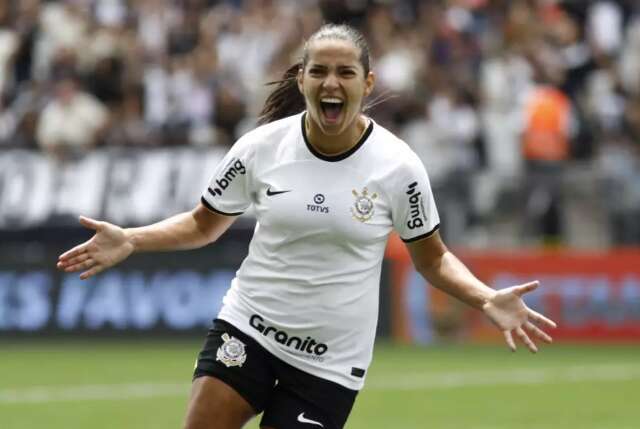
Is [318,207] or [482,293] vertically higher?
[318,207]

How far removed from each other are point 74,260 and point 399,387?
24.9 feet

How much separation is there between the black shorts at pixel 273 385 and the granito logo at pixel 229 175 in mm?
637

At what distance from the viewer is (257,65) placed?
1948 cm

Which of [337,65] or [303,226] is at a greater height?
[337,65]

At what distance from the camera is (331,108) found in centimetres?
650

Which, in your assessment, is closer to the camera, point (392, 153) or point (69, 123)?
point (392, 153)

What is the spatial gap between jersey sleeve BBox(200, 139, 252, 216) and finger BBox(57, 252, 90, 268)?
0.60 metres

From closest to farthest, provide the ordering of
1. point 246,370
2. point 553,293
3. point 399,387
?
1. point 246,370
2. point 399,387
3. point 553,293

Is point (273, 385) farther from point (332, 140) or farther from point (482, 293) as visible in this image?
point (332, 140)

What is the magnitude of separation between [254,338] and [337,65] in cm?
122

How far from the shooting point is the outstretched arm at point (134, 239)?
677cm

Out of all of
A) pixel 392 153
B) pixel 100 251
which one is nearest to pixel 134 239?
pixel 100 251

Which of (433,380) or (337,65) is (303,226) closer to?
(337,65)

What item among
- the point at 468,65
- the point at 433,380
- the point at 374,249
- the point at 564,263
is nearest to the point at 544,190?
the point at 564,263
